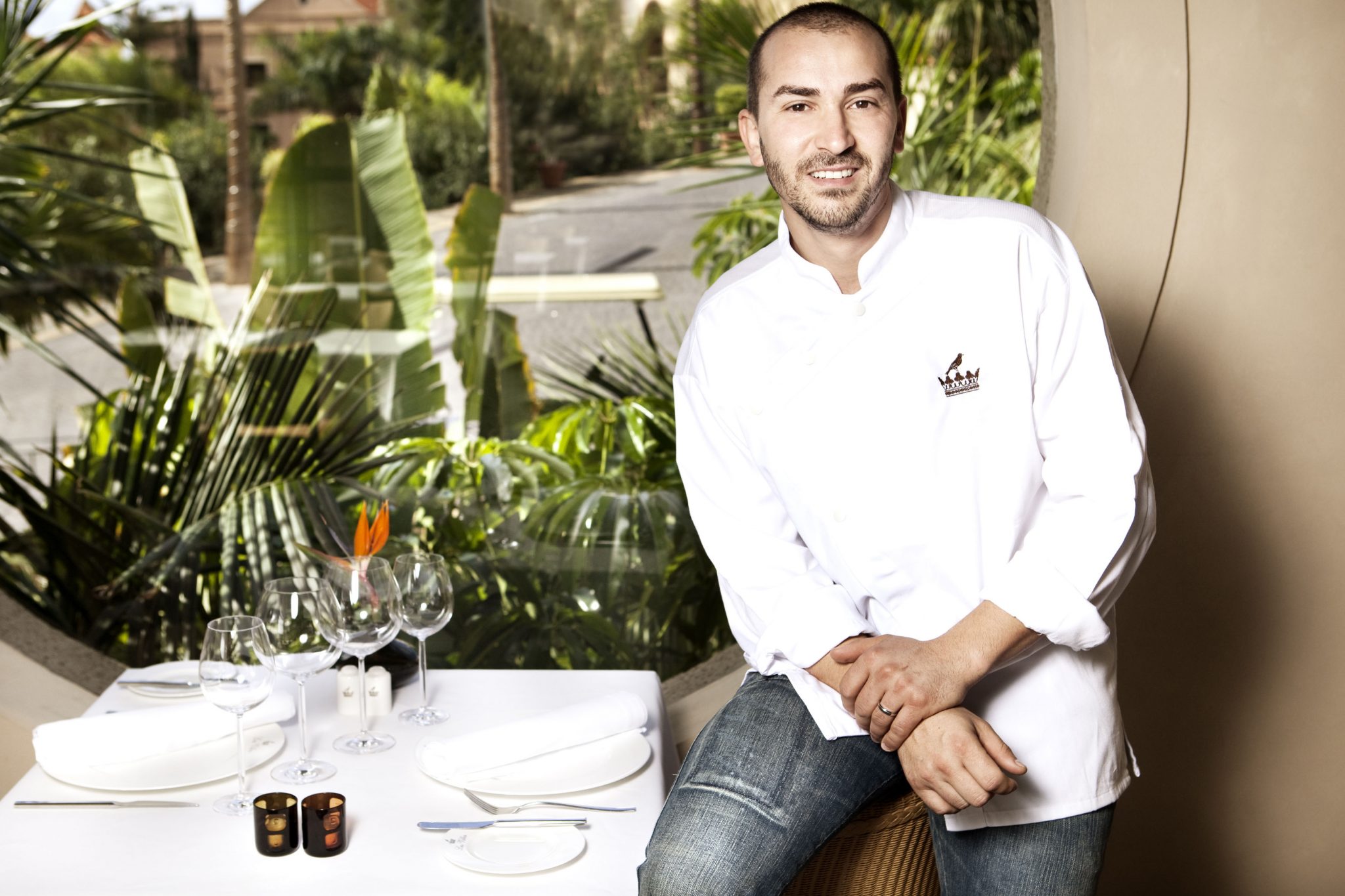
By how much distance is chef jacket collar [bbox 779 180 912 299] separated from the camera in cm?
168

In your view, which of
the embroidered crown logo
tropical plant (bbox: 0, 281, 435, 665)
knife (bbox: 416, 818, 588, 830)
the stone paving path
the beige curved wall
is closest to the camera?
knife (bbox: 416, 818, 588, 830)

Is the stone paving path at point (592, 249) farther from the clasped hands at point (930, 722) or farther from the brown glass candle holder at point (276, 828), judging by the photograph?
the brown glass candle holder at point (276, 828)

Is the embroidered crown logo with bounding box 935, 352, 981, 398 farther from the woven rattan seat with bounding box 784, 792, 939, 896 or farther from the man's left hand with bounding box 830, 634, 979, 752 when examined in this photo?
the woven rattan seat with bounding box 784, 792, 939, 896

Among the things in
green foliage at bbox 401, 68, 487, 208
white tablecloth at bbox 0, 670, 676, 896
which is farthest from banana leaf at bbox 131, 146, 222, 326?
white tablecloth at bbox 0, 670, 676, 896

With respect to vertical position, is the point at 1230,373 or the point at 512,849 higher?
the point at 1230,373

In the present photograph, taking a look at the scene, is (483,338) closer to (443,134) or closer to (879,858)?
(443,134)

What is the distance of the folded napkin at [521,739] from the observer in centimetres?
149

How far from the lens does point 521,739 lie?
1517 millimetres

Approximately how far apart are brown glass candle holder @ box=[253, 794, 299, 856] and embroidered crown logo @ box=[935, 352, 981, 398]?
92 cm

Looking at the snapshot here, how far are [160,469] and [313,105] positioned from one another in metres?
0.93

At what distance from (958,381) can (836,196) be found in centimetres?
29

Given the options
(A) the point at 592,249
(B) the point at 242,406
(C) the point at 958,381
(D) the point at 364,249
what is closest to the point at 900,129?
(C) the point at 958,381

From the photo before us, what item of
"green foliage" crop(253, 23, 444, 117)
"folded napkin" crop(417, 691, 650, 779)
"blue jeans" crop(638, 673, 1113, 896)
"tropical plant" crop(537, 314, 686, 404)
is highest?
"green foliage" crop(253, 23, 444, 117)

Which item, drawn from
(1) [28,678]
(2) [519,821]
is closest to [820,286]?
(2) [519,821]
